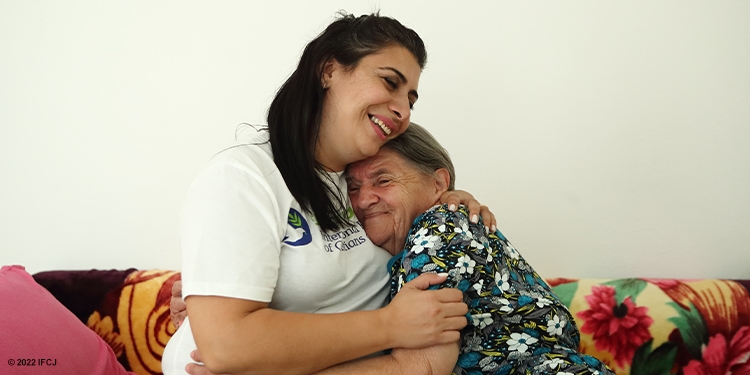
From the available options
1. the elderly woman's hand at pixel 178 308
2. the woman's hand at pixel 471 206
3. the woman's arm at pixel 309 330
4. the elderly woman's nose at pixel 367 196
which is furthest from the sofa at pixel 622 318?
the woman's arm at pixel 309 330

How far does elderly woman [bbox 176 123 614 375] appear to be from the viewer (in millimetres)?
1429

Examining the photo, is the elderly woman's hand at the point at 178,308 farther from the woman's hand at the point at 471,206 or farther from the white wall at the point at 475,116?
the woman's hand at the point at 471,206

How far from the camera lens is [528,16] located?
7.74ft

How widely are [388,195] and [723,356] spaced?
4.60ft

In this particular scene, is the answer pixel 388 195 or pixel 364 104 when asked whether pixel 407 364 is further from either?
pixel 364 104

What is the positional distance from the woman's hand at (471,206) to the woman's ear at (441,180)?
0.08ft

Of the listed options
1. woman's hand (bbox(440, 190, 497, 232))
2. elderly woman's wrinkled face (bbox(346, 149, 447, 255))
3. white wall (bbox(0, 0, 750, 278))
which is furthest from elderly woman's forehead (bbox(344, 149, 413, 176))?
white wall (bbox(0, 0, 750, 278))

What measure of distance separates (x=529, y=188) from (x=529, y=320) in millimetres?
974

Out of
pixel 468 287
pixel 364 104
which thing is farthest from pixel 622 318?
pixel 364 104

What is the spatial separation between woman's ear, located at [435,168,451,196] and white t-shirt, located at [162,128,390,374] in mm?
248

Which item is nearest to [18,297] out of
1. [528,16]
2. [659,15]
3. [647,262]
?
[528,16]

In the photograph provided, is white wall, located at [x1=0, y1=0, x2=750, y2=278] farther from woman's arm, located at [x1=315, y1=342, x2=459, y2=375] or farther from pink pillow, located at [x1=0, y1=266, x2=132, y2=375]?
woman's arm, located at [x1=315, y1=342, x2=459, y2=375]

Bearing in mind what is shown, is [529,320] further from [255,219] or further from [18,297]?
[18,297]

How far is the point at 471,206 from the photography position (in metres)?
1.67
